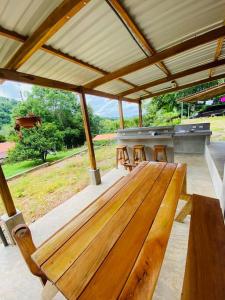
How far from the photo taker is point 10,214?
7.79 feet

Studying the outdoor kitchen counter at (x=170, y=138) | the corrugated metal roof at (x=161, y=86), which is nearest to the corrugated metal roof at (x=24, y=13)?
the outdoor kitchen counter at (x=170, y=138)

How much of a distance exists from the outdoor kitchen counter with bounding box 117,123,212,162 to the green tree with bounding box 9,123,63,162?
4823 mm

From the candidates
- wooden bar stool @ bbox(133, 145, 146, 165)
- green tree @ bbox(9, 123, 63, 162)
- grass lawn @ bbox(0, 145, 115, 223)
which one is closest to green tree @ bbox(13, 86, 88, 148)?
green tree @ bbox(9, 123, 63, 162)

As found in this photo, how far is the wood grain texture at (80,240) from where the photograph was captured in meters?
0.86

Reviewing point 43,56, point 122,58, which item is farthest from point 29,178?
point 122,58

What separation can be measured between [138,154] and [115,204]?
3799mm

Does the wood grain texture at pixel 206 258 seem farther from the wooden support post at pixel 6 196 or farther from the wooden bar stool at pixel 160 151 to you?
the wooden bar stool at pixel 160 151

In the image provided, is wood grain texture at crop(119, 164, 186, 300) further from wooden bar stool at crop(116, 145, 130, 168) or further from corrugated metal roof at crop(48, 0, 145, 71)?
wooden bar stool at crop(116, 145, 130, 168)

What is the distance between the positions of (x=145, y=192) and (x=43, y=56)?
89.9 inches

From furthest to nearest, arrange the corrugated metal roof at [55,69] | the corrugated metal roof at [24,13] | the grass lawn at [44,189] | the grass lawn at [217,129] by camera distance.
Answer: the grass lawn at [217,129]
the grass lawn at [44,189]
the corrugated metal roof at [55,69]
the corrugated metal roof at [24,13]

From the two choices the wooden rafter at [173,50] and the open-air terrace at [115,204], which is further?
the wooden rafter at [173,50]

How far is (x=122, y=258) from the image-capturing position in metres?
0.87

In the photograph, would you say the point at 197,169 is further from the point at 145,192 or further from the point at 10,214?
the point at 10,214

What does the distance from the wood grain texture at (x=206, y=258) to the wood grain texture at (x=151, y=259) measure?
11.8 inches
